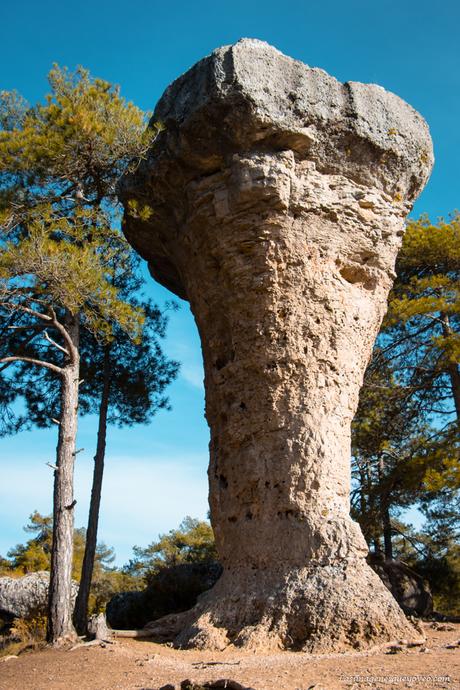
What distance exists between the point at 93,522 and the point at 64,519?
2.50 m

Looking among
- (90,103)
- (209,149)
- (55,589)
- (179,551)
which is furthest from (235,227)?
Answer: (179,551)

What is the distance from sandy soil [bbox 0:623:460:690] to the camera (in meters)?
5.39

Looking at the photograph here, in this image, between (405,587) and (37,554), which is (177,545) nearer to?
(37,554)

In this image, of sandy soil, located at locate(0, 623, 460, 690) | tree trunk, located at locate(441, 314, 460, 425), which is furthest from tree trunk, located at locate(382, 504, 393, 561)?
sandy soil, located at locate(0, 623, 460, 690)

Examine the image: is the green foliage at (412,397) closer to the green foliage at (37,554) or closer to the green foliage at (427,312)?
the green foliage at (427,312)

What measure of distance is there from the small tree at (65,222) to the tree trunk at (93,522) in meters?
1.99

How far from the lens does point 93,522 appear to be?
11164 millimetres

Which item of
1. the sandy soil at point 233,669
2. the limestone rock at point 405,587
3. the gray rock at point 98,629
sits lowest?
the sandy soil at point 233,669

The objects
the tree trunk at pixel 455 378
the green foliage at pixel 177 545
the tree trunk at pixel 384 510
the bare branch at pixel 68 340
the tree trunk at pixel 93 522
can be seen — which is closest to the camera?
the bare branch at pixel 68 340

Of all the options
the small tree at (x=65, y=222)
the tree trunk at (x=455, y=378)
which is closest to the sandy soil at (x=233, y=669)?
the small tree at (x=65, y=222)

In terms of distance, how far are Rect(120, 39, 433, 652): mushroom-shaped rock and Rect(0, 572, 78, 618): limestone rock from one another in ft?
14.3

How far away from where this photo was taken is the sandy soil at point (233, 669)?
212 inches

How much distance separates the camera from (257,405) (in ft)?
28.6

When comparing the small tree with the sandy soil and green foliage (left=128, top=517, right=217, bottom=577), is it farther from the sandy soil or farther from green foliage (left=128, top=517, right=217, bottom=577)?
green foliage (left=128, top=517, right=217, bottom=577)
